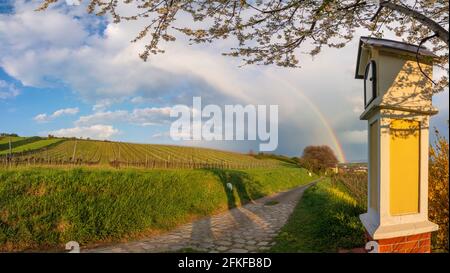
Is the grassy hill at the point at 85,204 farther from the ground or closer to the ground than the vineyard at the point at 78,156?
closer to the ground

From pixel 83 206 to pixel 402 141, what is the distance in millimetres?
6100

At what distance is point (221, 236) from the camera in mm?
7043

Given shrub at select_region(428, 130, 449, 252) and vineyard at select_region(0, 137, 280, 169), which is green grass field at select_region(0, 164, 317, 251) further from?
shrub at select_region(428, 130, 449, 252)

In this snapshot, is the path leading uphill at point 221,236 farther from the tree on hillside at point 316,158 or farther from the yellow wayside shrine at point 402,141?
the tree on hillside at point 316,158

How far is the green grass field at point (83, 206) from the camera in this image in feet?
19.9

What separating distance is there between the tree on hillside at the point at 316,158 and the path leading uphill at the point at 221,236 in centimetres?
2163

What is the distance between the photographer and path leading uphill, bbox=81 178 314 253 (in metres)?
6.07

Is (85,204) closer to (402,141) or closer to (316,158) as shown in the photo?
(402,141)

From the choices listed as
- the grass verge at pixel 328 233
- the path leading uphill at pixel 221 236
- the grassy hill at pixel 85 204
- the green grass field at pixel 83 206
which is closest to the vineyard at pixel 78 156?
the grassy hill at pixel 85 204

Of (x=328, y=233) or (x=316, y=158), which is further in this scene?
(x=316, y=158)

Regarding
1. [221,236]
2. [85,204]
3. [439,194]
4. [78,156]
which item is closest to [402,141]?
[439,194]

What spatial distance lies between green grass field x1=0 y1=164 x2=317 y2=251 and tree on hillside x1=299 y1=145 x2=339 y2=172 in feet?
76.0

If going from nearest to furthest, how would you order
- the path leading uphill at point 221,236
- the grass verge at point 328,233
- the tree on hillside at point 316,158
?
the grass verge at point 328,233, the path leading uphill at point 221,236, the tree on hillside at point 316,158
